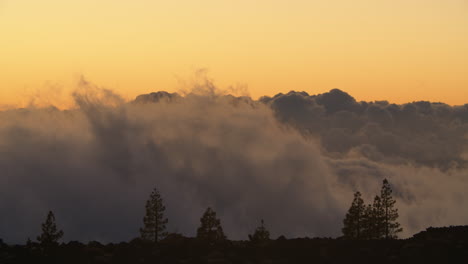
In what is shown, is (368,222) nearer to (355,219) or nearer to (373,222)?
(373,222)

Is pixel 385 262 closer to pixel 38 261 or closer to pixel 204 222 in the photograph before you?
pixel 38 261

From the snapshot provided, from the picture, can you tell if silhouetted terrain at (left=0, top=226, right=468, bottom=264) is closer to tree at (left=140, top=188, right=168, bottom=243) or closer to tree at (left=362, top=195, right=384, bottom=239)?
tree at (left=362, top=195, right=384, bottom=239)

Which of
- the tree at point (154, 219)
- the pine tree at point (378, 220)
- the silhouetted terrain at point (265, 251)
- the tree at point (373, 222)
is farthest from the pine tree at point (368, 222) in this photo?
the silhouetted terrain at point (265, 251)

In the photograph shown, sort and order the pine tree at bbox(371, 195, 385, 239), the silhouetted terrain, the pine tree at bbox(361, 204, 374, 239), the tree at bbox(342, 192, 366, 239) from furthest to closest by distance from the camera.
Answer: the tree at bbox(342, 192, 366, 239) < the pine tree at bbox(371, 195, 385, 239) < the pine tree at bbox(361, 204, 374, 239) < the silhouetted terrain

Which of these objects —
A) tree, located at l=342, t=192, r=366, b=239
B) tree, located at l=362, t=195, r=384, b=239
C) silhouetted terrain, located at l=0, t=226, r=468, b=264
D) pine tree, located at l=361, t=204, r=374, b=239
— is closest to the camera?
silhouetted terrain, located at l=0, t=226, r=468, b=264

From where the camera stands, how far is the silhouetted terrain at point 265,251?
62.6 meters

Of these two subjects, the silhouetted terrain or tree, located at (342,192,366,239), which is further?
tree, located at (342,192,366,239)

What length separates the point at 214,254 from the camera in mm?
63688

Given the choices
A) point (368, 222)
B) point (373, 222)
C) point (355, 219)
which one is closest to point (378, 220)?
point (373, 222)

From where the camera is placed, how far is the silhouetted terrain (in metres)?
62.6

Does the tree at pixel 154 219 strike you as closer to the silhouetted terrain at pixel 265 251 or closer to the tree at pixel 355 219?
the tree at pixel 355 219

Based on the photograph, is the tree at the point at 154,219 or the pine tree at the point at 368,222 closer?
the pine tree at the point at 368,222

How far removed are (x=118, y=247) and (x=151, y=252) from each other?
3554 mm

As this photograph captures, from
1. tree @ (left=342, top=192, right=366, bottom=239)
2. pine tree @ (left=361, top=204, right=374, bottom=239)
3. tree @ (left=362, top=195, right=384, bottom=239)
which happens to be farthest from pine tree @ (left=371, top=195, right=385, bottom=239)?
tree @ (left=342, top=192, right=366, bottom=239)
